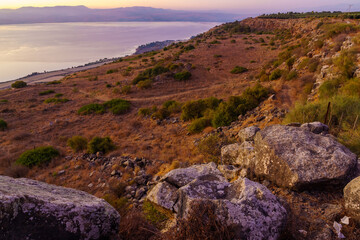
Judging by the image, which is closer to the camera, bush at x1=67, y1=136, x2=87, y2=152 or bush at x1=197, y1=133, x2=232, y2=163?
bush at x1=197, y1=133, x2=232, y2=163

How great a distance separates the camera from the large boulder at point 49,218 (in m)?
2.15

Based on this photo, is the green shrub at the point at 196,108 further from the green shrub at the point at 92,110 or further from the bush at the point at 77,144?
the green shrub at the point at 92,110

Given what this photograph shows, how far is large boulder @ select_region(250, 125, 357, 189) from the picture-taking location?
346cm

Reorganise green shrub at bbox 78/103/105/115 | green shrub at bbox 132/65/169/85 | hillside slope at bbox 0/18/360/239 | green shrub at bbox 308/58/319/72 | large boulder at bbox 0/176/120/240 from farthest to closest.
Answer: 1. green shrub at bbox 132/65/169/85
2. green shrub at bbox 78/103/105/115
3. green shrub at bbox 308/58/319/72
4. hillside slope at bbox 0/18/360/239
5. large boulder at bbox 0/176/120/240

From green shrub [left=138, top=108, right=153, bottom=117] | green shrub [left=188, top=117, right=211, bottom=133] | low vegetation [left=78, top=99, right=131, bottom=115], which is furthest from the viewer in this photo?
low vegetation [left=78, top=99, right=131, bottom=115]

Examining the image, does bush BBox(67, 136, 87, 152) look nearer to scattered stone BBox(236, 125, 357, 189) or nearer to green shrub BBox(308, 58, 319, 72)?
scattered stone BBox(236, 125, 357, 189)

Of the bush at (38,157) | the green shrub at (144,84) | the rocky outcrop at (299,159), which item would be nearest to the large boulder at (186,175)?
the rocky outcrop at (299,159)

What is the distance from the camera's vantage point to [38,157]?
9.48 metres

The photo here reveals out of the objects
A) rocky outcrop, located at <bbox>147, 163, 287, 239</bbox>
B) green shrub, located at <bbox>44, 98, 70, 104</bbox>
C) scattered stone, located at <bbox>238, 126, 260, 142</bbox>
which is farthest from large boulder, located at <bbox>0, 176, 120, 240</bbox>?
green shrub, located at <bbox>44, 98, 70, 104</bbox>

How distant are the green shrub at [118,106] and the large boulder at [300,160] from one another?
13.7 m

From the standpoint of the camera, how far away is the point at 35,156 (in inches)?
376

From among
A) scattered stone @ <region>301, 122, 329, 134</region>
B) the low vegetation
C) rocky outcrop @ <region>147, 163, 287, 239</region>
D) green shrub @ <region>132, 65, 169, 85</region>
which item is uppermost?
rocky outcrop @ <region>147, 163, 287, 239</region>

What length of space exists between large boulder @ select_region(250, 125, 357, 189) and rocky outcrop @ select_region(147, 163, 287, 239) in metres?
1.07

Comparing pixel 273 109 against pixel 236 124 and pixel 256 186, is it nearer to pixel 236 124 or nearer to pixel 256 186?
pixel 236 124
